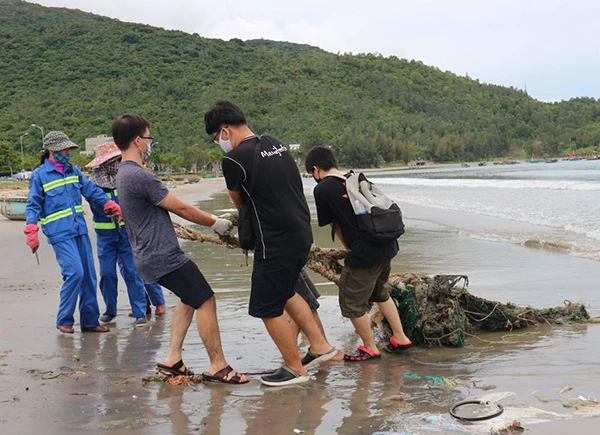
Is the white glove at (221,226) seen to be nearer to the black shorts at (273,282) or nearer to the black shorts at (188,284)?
the black shorts at (188,284)

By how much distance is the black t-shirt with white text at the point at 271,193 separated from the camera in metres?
4.51

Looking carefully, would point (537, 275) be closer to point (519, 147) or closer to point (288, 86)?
point (288, 86)

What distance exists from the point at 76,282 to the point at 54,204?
0.78 metres

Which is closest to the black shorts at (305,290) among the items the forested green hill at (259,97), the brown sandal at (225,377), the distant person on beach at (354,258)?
the distant person on beach at (354,258)

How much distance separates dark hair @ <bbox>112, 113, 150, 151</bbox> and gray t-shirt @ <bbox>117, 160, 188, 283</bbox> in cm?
28

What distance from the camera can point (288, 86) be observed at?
156 metres

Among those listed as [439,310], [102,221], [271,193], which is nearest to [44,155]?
[102,221]

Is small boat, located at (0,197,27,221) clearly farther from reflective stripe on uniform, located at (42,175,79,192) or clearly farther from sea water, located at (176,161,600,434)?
reflective stripe on uniform, located at (42,175,79,192)

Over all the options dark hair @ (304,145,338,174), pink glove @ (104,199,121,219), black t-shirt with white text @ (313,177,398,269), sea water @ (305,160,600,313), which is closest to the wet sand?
→ black t-shirt with white text @ (313,177,398,269)

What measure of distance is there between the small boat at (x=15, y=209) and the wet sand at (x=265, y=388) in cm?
1680

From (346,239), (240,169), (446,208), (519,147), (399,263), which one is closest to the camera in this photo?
(240,169)

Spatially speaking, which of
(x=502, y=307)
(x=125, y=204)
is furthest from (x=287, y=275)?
(x=502, y=307)

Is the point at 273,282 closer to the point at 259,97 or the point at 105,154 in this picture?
the point at 105,154

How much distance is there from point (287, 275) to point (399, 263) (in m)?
7.12
